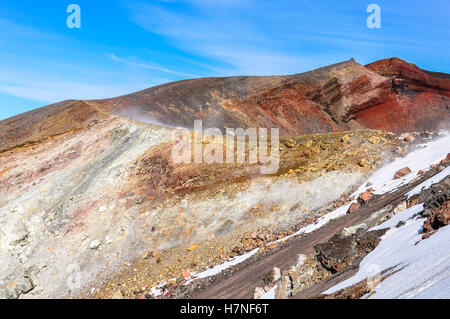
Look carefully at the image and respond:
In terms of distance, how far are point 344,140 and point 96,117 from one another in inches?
971

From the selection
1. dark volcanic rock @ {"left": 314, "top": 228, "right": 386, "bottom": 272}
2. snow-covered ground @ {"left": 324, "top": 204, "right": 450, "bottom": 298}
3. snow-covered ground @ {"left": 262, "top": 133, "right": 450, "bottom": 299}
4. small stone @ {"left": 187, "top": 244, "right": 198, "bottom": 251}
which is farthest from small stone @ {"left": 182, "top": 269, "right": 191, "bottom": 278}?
snow-covered ground @ {"left": 324, "top": 204, "right": 450, "bottom": 298}

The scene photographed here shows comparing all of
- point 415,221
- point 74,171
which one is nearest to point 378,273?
point 415,221

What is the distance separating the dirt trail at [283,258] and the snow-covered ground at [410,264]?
3.93 m

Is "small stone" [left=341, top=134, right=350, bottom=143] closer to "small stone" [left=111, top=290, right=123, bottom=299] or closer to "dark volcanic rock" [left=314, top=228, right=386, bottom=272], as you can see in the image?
"dark volcanic rock" [left=314, top=228, right=386, bottom=272]

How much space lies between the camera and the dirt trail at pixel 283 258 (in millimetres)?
14667

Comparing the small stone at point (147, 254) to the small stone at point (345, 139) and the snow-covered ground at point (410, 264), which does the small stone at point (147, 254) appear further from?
the small stone at point (345, 139)

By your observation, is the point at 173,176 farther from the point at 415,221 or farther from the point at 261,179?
the point at 415,221

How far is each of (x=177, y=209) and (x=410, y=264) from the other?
55.0ft

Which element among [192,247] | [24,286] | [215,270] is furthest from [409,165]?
[24,286]

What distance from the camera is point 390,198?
18406 mm

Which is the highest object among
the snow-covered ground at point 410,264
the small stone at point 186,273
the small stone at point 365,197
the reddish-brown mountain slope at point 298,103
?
the reddish-brown mountain slope at point 298,103

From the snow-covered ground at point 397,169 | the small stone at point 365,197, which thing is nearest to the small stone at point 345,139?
the snow-covered ground at point 397,169

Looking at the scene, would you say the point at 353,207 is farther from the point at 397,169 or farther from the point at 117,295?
the point at 117,295

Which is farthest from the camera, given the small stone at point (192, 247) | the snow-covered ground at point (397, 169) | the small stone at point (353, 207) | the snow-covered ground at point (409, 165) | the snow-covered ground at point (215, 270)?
the snow-covered ground at point (409, 165)
